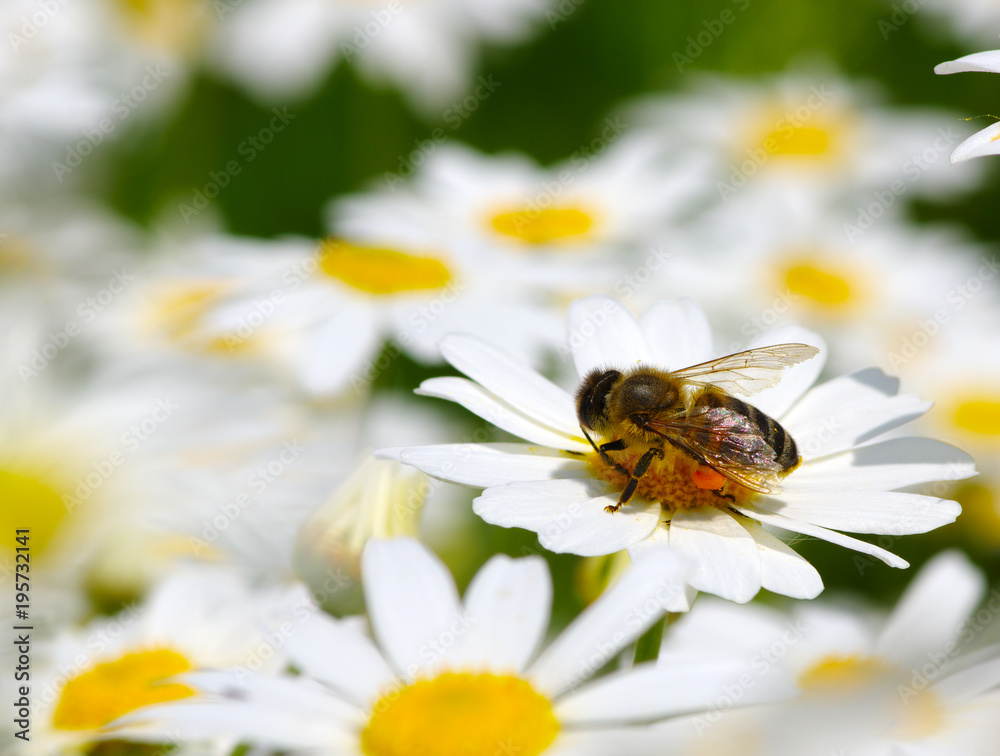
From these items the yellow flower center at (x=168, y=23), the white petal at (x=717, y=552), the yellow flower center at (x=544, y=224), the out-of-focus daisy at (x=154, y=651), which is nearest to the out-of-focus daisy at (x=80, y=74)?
the yellow flower center at (x=168, y=23)

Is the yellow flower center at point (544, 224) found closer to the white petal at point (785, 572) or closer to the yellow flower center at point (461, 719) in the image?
the white petal at point (785, 572)

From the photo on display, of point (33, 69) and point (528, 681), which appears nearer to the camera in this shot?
point (528, 681)

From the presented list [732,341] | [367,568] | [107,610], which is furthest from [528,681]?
[732,341]

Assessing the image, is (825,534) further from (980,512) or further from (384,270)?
(980,512)

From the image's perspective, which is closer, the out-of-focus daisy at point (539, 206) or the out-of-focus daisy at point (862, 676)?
the out-of-focus daisy at point (862, 676)

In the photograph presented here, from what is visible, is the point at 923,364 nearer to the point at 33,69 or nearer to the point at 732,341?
the point at 732,341

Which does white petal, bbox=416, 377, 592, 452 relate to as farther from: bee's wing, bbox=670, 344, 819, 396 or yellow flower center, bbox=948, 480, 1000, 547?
yellow flower center, bbox=948, 480, 1000, 547
